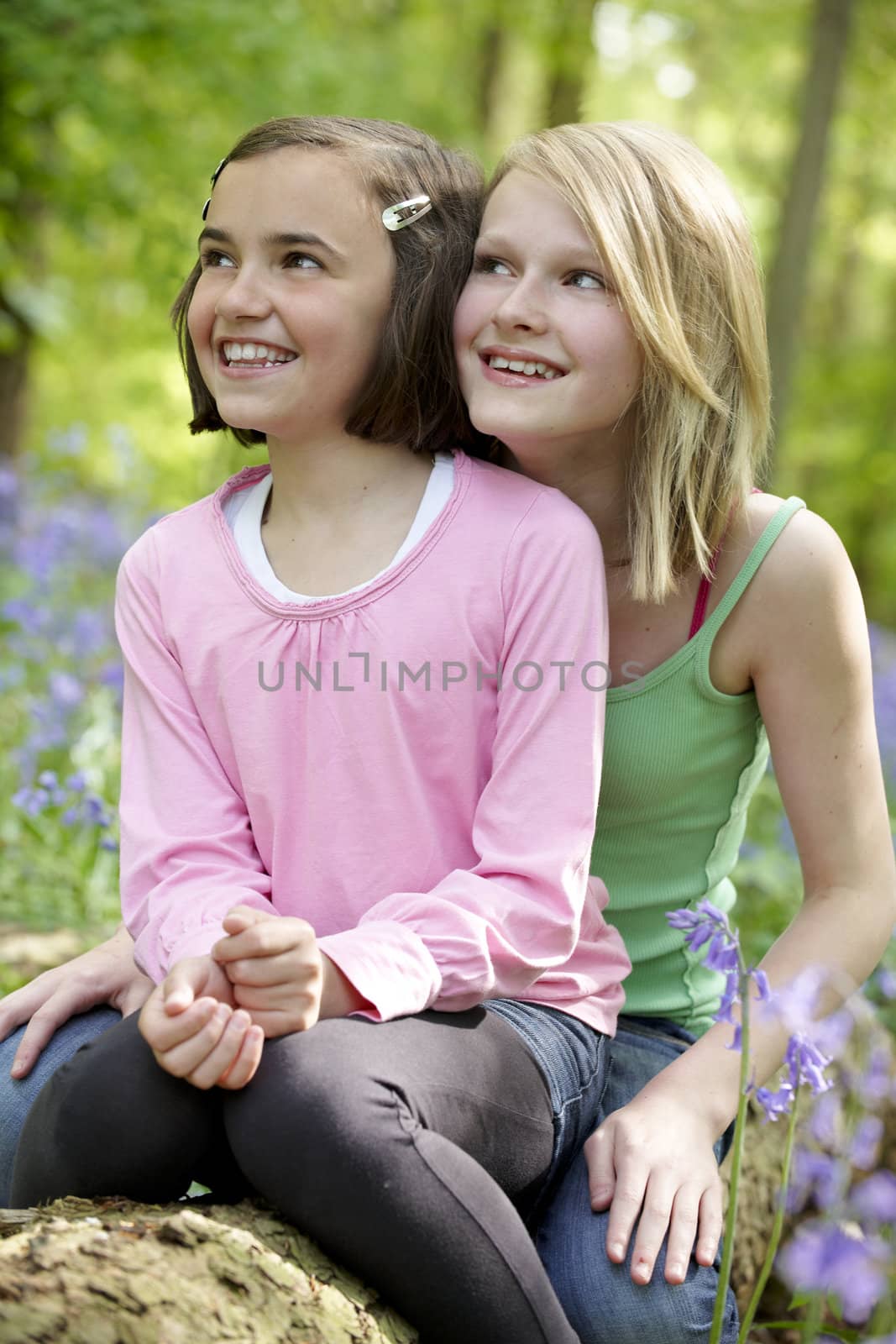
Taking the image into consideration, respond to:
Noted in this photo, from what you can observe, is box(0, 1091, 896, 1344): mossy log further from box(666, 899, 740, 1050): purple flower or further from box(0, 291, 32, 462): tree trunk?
box(0, 291, 32, 462): tree trunk

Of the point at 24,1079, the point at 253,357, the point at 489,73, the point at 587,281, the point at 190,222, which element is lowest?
the point at 24,1079

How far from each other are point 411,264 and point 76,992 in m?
1.08

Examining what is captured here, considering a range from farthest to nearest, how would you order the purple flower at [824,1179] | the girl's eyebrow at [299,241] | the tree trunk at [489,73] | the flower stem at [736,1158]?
the tree trunk at [489,73]
the girl's eyebrow at [299,241]
the flower stem at [736,1158]
the purple flower at [824,1179]

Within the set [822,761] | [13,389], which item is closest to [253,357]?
[822,761]

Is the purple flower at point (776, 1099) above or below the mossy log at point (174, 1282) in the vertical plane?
above

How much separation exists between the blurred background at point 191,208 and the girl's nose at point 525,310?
3.92 ft

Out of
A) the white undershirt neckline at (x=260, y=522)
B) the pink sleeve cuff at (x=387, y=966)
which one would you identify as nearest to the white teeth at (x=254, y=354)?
the white undershirt neckline at (x=260, y=522)

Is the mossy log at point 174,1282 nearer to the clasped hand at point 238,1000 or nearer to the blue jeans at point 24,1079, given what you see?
the clasped hand at point 238,1000

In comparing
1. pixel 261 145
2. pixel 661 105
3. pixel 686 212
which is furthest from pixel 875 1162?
pixel 661 105

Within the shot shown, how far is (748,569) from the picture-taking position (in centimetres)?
187

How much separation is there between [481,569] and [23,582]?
3566mm

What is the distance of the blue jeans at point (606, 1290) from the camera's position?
156 centimetres

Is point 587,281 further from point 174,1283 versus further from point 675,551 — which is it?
point 174,1283

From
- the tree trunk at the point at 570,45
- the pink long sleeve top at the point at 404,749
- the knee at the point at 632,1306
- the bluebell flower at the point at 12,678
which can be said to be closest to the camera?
the knee at the point at 632,1306
